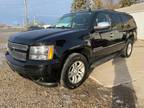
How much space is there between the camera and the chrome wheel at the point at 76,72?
16.4 feet

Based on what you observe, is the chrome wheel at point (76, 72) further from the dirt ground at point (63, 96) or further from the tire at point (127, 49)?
the tire at point (127, 49)

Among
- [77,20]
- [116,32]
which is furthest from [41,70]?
[116,32]

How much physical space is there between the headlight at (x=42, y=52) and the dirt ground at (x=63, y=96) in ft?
2.97

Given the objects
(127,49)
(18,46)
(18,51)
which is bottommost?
(127,49)

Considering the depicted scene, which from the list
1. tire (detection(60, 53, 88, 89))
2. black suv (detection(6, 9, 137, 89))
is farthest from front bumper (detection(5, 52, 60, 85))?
tire (detection(60, 53, 88, 89))

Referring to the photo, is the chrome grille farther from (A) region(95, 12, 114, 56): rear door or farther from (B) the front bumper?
(A) region(95, 12, 114, 56): rear door

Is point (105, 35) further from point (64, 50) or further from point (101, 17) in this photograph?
point (64, 50)

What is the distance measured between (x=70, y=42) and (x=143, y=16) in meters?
14.2

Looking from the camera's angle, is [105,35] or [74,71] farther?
[105,35]

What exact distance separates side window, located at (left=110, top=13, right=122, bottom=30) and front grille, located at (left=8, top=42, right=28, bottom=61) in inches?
130

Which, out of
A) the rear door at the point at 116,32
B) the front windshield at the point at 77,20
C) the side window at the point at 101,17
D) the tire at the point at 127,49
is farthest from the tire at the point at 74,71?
the tire at the point at 127,49

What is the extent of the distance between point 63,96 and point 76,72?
0.71m

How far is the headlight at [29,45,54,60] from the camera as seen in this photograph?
4426 mm

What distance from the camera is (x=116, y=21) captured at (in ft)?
23.5
